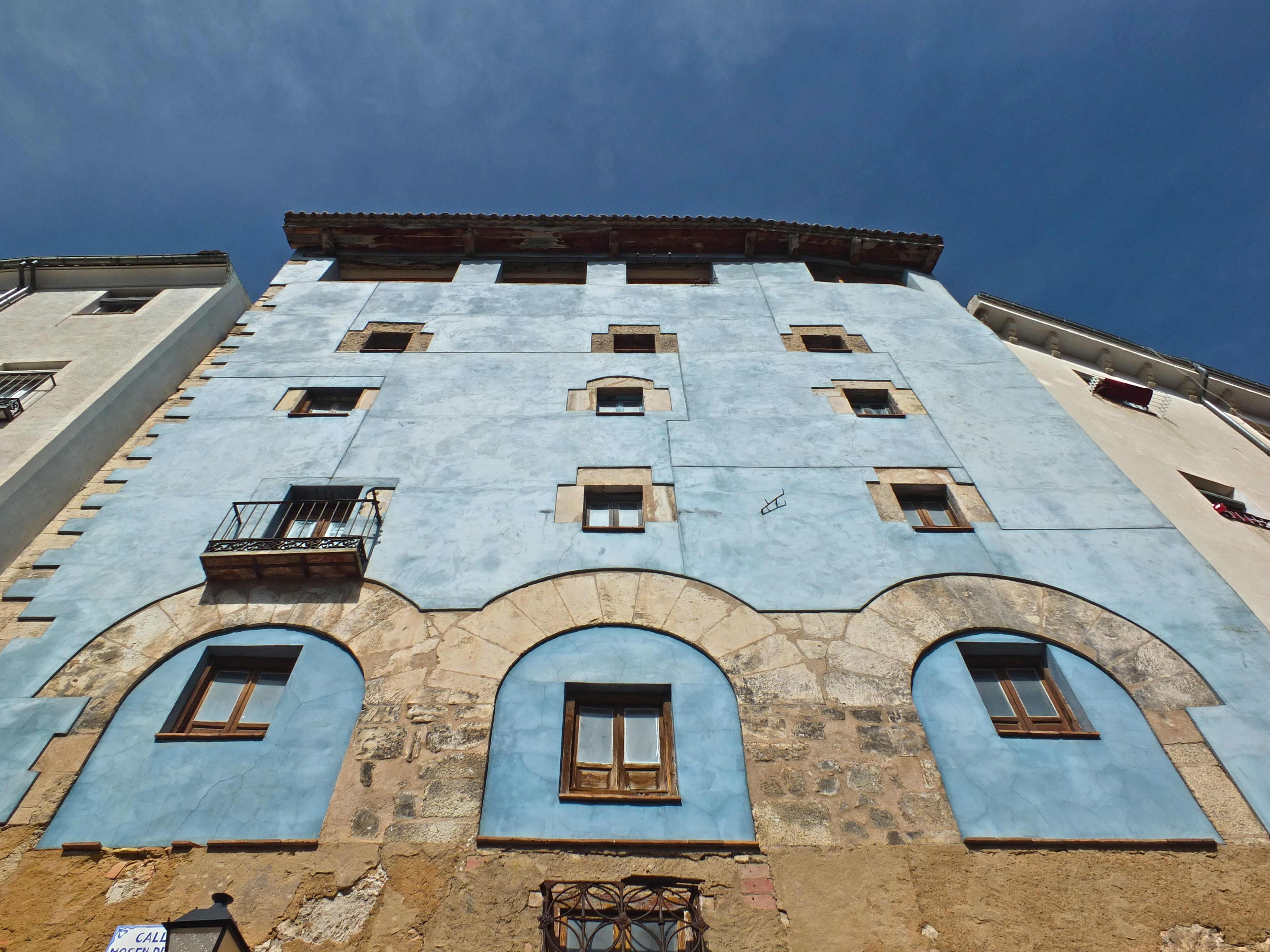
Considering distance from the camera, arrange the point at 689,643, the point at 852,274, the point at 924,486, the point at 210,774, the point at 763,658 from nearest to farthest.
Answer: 1. the point at 210,774
2. the point at 763,658
3. the point at 689,643
4. the point at 924,486
5. the point at 852,274

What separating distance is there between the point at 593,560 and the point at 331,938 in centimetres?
409

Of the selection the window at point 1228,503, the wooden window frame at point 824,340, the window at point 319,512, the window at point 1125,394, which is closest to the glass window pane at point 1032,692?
the window at point 1228,503

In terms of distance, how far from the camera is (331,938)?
516 cm

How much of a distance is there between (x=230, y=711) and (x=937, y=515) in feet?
26.7

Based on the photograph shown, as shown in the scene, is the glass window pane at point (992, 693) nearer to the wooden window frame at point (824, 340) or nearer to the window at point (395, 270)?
the wooden window frame at point (824, 340)

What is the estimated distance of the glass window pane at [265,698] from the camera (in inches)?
264

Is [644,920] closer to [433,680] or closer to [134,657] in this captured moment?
[433,680]

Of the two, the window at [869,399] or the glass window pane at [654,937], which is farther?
the window at [869,399]

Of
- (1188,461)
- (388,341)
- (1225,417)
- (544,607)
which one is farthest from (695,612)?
(1225,417)

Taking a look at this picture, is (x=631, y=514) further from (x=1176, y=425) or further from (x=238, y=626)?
(x=1176, y=425)

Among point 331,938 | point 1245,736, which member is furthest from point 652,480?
point 1245,736

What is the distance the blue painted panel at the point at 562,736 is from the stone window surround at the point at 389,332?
6835mm

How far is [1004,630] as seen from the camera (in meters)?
7.43

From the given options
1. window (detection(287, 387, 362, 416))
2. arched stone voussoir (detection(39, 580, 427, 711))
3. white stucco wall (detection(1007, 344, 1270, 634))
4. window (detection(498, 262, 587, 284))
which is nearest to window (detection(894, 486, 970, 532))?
white stucco wall (detection(1007, 344, 1270, 634))
